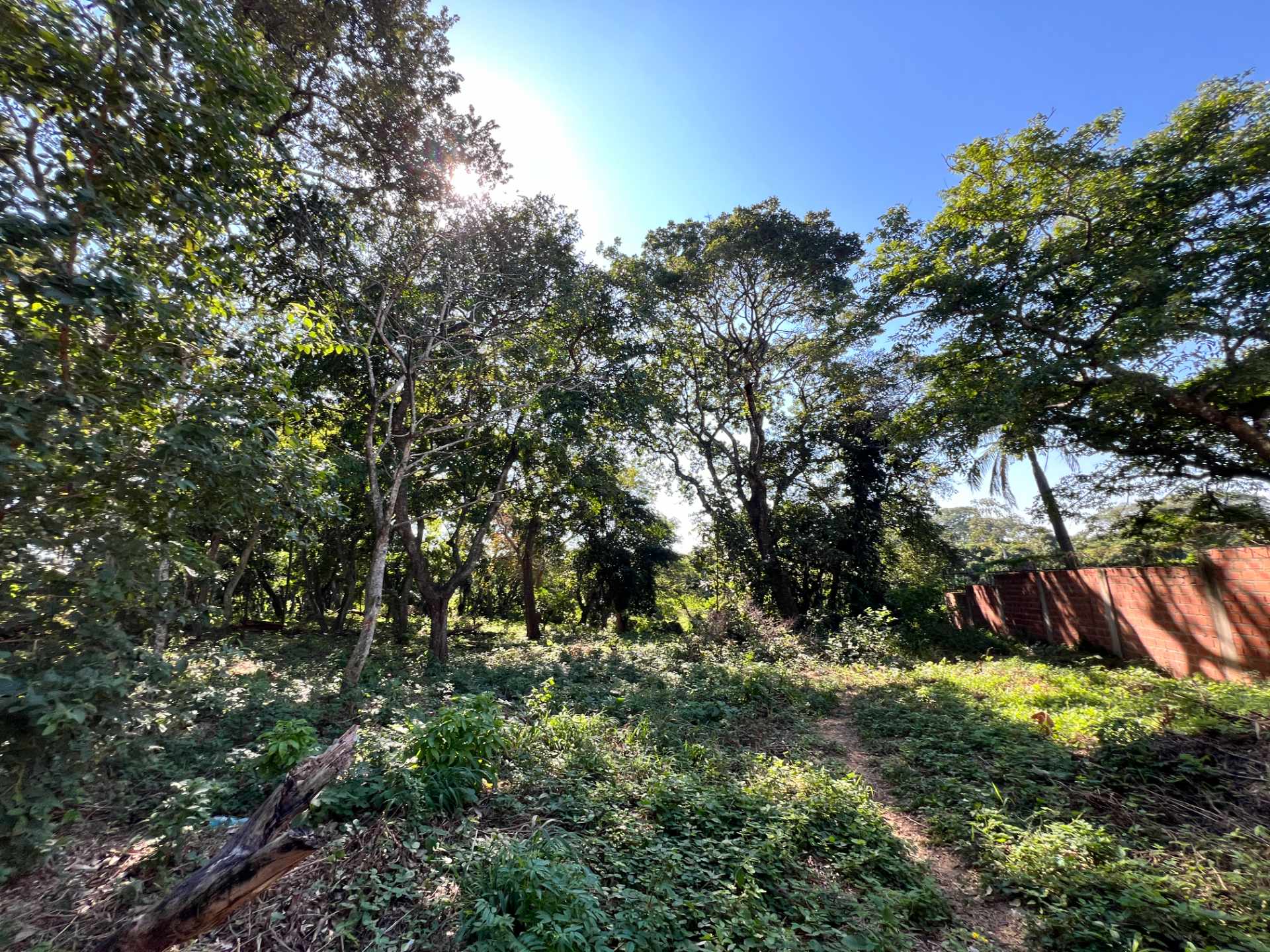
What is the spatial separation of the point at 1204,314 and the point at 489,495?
43.9ft

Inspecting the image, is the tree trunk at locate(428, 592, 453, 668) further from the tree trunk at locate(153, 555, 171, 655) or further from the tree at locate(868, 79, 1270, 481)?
the tree at locate(868, 79, 1270, 481)

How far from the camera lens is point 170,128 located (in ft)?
11.1

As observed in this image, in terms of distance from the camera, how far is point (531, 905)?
106 inches

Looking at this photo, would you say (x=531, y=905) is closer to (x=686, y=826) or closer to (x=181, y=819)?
(x=686, y=826)

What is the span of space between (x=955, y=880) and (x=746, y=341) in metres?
14.2

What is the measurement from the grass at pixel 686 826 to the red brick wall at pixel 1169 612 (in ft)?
2.90

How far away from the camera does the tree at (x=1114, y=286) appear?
23.8 ft

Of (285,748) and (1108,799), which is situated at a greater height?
(285,748)

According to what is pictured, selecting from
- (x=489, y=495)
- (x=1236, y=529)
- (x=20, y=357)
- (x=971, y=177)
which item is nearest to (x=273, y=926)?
(x=20, y=357)

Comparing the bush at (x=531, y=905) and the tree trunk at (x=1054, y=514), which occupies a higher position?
the tree trunk at (x=1054, y=514)

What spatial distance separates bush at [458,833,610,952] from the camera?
2471mm

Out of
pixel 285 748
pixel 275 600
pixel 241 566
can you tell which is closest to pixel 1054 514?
pixel 285 748

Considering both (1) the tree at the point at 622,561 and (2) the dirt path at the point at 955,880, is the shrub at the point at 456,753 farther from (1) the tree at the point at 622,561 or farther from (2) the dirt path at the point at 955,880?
(1) the tree at the point at 622,561

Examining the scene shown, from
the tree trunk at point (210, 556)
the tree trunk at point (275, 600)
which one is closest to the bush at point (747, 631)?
the tree trunk at point (210, 556)
